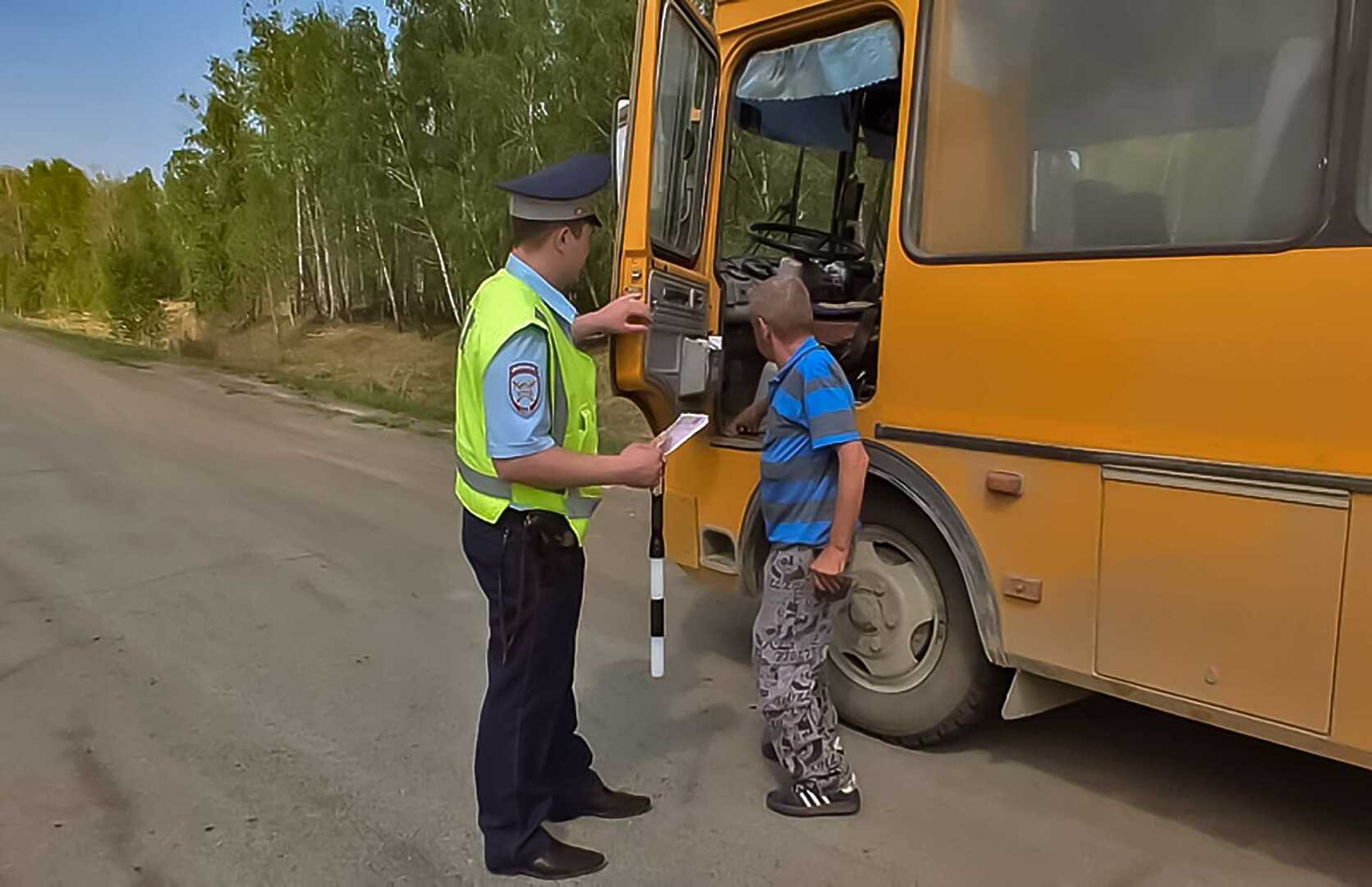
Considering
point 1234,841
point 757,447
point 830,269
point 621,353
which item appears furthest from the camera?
point 830,269

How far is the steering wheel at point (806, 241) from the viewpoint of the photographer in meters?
4.99

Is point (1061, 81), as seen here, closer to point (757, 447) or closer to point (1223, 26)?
point (1223, 26)

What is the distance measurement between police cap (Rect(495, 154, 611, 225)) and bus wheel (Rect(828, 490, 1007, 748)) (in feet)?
5.13

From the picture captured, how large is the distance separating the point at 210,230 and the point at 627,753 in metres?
32.3

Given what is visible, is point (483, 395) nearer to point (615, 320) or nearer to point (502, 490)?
point (502, 490)

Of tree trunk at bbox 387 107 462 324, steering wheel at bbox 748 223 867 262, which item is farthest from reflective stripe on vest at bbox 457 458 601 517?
tree trunk at bbox 387 107 462 324

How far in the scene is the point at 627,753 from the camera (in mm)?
3959

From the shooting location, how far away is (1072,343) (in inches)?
125

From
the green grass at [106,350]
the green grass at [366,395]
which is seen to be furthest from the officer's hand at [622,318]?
the green grass at [106,350]

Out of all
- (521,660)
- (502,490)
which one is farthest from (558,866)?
(502,490)

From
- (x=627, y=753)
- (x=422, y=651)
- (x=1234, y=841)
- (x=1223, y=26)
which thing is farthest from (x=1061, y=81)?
(x=422, y=651)

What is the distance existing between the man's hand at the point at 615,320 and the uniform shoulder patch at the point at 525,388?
0.32 metres

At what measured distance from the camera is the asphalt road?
3.21 meters

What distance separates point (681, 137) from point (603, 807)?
2.44 metres
